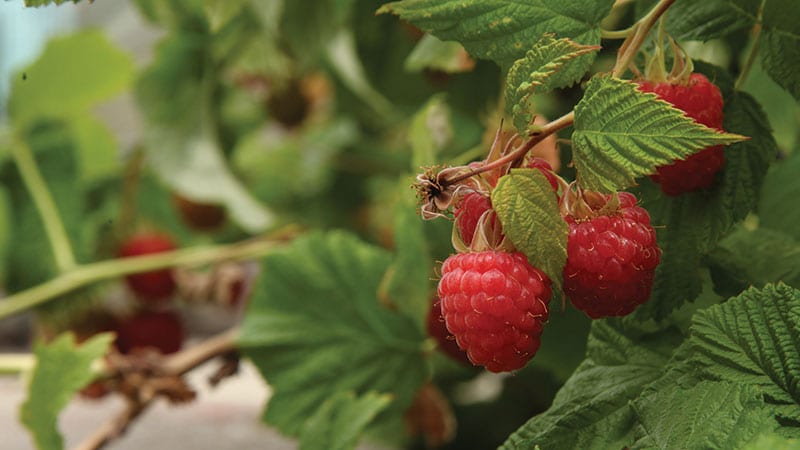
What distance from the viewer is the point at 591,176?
0.63 ft

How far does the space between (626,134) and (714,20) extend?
7 cm

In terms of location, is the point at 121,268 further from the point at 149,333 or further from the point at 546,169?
the point at 546,169

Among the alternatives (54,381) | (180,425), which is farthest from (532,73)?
(180,425)

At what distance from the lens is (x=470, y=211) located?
0.20 m

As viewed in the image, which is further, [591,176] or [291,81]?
→ [291,81]

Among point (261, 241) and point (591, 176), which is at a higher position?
point (591, 176)

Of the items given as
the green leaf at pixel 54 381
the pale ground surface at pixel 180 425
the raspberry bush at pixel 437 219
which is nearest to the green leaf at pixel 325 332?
the raspberry bush at pixel 437 219

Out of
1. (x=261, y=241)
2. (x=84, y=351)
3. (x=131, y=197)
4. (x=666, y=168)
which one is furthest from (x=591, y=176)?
(x=131, y=197)

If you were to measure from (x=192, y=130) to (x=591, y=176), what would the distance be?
53 centimetres

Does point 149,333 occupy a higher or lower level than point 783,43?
lower

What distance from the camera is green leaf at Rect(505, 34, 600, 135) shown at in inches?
7.4

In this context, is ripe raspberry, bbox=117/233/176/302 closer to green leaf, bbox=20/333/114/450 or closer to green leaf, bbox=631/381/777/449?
green leaf, bbox=20/333/114/450

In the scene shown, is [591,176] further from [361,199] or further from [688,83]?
[361,199]

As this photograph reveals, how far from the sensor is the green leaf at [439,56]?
0.37 meters
